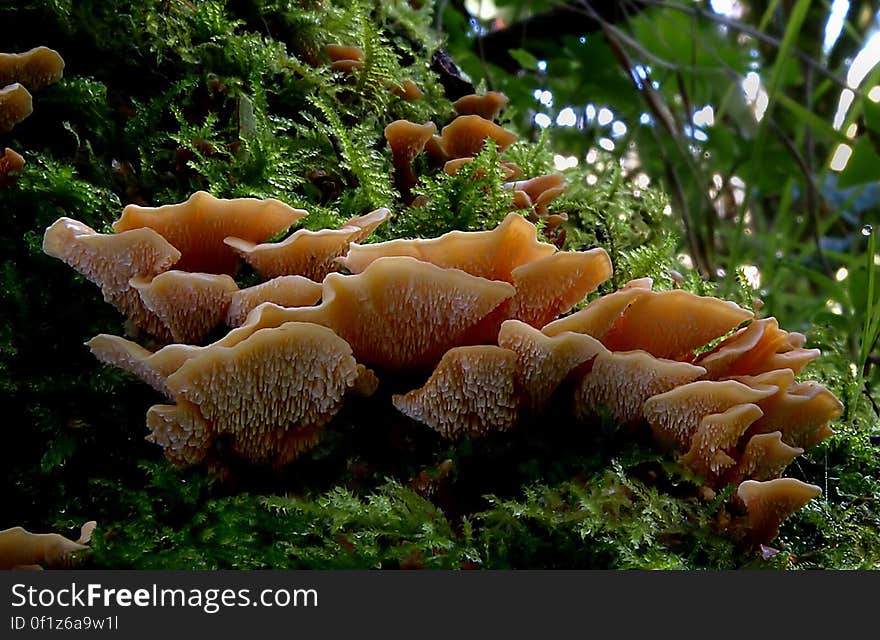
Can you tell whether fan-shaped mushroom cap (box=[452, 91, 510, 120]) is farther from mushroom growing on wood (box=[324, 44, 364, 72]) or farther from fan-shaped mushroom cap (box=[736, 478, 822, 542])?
fan-shaped mushroom cap (box=[736, 478, 822, 542])

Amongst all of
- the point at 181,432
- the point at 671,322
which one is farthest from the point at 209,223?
the point at 671,322

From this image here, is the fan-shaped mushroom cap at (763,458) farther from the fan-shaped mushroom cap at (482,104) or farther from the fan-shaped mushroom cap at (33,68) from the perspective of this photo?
the fan-shaped mushroom cap at (33,68)

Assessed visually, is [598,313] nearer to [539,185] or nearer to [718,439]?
[718,439]

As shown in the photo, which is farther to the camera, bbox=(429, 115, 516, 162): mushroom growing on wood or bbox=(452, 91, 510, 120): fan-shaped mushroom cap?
bbox=(452, 91, 510, 120): fan-shaped mushroom cap

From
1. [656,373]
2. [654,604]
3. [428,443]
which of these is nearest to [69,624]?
[428,443]

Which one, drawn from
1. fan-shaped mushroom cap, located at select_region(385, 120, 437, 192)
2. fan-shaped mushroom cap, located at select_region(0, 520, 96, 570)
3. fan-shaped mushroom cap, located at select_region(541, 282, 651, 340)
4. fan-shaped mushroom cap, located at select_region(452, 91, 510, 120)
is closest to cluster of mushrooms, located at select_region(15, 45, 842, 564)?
fan-shaped mushroom cap, located at select_region(541, 282, 651, 340)

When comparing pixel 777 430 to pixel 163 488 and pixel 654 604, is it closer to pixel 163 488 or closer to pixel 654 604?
pixel 654 604

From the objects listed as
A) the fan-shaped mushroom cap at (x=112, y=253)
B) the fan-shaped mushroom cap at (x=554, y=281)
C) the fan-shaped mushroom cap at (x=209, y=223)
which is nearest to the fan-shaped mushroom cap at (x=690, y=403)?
the fan-shaped mushroom cap at (x=554, y=281)
